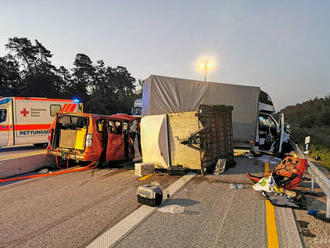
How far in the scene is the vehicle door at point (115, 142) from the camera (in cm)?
678

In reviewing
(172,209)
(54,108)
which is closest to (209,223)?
(172,209)

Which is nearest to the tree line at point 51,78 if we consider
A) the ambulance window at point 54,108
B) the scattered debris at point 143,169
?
the ambulance window at point 54,108

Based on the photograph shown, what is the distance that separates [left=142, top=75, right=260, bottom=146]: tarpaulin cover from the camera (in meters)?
9.30

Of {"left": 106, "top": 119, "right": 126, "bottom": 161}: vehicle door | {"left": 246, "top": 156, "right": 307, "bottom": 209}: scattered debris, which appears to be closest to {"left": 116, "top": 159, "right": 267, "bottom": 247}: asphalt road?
{"left": 246, "top": 156, "right": 307, "bottom": 209}: scattered debris

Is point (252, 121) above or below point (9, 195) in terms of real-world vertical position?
above

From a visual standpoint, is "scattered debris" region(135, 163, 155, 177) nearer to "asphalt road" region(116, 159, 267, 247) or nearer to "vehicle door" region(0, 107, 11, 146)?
"asphalt road" region(116, 159, 267, 247)

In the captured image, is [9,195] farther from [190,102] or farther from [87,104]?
[87,104]

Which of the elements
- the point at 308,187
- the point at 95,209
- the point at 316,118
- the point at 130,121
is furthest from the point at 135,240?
the point at 316,118

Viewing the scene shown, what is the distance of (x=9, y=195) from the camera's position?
441 cm

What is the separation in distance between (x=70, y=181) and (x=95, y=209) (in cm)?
221

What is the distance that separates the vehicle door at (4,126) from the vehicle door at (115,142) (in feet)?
21.1

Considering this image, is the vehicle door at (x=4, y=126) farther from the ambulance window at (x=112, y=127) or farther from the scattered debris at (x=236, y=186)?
the scattered debris at (x=236, y=186)

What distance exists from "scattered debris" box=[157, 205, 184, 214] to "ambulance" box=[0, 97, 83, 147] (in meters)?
9.20

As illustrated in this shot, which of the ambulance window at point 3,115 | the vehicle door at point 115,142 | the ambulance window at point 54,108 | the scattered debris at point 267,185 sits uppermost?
the ambulance window at point 54,108
